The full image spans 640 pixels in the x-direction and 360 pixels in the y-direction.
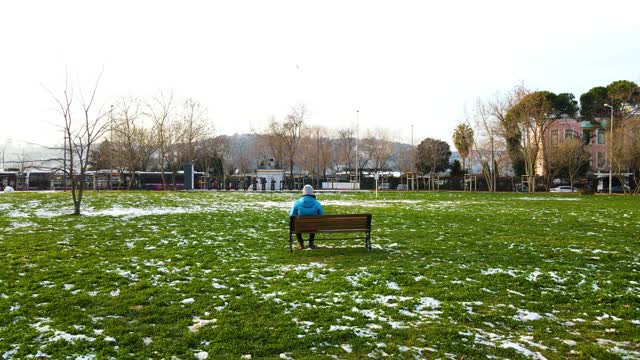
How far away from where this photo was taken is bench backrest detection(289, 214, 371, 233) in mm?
9172

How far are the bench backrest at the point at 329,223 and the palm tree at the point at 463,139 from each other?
4682cm

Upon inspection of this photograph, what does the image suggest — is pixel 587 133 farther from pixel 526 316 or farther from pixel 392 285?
pixel 526 316

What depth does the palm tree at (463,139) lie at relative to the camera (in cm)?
5380

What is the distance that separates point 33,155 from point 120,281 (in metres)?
91.8

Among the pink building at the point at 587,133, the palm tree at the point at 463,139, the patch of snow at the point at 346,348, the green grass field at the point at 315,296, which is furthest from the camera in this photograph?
the pink building at the point at 587,133

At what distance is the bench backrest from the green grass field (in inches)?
18.7

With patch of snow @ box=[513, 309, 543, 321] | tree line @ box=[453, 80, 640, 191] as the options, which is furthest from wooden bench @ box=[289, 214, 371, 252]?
tree line @ box=[453, 80, 640, 191]

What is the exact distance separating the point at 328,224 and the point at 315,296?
11.4ft

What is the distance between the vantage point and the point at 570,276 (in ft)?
23.1

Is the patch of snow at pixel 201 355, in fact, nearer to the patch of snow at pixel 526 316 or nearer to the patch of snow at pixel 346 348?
the patch of snow at pixel 346 348

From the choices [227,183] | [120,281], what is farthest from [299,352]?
[227,183]

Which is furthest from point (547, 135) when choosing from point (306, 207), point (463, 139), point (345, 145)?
point (306, 207)

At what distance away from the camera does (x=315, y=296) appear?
5.90 meters

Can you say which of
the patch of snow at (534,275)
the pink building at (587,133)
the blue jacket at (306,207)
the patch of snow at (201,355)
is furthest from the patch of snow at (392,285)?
the pink building at (587,133)
